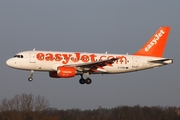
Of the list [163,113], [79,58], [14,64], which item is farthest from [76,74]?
[163,113]

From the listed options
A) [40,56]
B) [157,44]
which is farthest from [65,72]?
[157,44]

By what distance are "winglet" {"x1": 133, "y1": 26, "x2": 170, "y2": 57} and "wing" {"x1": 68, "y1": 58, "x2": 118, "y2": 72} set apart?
288 inches

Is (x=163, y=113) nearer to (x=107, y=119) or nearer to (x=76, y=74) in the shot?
(x=107, y=119)

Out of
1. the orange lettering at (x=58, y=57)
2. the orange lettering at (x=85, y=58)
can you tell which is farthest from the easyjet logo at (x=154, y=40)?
the orange lettering at (x=58, y=57)

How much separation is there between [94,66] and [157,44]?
1227 cm

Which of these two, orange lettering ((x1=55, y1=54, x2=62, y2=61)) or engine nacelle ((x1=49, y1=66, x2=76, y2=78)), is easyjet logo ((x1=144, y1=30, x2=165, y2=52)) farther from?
orange lettering ((x1=55, y1=54, x2=62, y2=61))

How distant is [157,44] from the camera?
253 ft

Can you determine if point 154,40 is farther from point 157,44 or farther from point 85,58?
point 85,58

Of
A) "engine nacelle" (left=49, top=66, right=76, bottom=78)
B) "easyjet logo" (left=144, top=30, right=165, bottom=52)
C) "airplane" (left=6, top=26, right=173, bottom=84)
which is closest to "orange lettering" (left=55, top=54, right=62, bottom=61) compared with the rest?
"airplane" (left=6, top=26, right=173, bottom=84)

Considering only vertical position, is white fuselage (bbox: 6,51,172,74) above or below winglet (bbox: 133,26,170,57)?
below

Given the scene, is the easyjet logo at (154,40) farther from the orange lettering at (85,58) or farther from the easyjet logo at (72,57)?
the orange lettering at (85,58)

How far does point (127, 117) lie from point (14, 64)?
5449cm

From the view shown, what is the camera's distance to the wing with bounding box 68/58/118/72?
68375 mm

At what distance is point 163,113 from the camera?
399 ft
